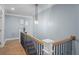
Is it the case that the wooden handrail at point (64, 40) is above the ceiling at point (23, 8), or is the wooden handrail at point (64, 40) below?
below

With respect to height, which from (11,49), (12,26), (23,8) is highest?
(23,8)

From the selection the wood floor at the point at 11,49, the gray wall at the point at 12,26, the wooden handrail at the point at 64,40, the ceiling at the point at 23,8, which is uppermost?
the ceiling at the point at 23,8

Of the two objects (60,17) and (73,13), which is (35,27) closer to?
(60,17)

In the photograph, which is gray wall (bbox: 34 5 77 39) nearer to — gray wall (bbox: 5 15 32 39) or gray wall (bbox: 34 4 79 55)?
gray wall (bbox: 34 4 79 55)

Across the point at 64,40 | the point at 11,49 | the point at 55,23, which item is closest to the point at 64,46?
the point at 64,40

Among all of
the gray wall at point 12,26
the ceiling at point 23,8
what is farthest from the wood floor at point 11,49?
the ceiling at point 23,8

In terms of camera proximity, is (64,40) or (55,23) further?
(55,23)

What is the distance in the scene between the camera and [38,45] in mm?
1642

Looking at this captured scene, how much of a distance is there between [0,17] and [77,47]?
4.47ft

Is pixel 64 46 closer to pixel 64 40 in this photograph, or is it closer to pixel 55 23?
pixel 64 40

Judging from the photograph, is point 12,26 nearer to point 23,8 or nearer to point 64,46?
point 23,8

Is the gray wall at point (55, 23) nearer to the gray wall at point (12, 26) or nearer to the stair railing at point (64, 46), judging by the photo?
the stair railing at point (64, 46)

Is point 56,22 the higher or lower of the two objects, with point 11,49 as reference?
higher

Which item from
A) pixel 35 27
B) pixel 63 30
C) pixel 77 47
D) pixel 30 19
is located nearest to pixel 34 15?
pixel 30 19
